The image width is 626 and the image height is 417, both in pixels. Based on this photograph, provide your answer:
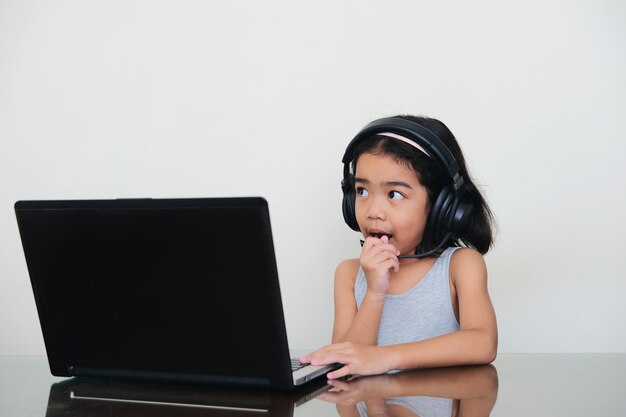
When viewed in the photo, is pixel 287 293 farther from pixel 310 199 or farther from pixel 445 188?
→ pixel 445 188

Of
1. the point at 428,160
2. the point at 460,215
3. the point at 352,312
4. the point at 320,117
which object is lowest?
the point at 352,312

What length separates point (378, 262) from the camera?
5.58 ft

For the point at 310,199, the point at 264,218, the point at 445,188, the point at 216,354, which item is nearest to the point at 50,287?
the point at 216,354

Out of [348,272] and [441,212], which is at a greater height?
[441,212]

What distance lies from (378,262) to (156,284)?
623mm

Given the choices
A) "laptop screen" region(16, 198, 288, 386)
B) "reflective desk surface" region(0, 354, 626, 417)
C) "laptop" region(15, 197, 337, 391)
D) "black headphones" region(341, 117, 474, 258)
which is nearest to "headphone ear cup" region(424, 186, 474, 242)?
"black headphones" region(341, 117, 474, 258)

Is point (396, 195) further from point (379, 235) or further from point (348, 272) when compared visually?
point (348, 272)

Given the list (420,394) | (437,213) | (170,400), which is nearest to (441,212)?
(437,213)

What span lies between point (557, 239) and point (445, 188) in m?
1.05

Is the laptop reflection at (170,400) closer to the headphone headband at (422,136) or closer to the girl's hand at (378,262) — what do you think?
the girl's hand at (378,262)

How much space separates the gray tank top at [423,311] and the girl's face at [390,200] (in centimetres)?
11

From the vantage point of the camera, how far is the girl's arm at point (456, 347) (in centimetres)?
132

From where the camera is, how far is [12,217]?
3166 millimetres

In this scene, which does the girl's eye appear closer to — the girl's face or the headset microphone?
the girl's face
